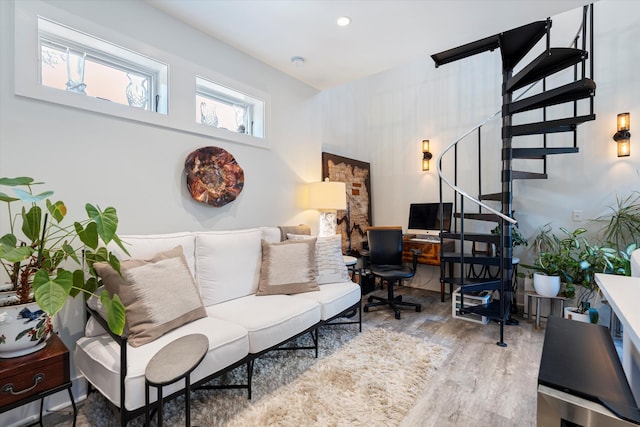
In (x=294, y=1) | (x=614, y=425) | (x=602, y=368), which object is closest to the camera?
(x=614, y=425)

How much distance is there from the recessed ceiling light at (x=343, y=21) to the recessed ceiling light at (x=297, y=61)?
0.68 metres

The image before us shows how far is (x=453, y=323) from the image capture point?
10.3 feet

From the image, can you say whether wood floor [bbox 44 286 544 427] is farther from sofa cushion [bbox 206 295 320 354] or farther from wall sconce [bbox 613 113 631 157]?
wall sconce [bbox 613 113 631 157]

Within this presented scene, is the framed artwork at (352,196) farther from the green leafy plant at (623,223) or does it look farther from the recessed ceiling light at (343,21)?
the green leafy plant at (623,223)

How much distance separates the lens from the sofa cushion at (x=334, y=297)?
94.5 inches

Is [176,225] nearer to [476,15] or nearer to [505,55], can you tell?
[476,15]

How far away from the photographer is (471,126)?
13.3 ft

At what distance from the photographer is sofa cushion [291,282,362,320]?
240cm

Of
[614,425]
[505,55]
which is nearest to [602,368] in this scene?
[614,425]

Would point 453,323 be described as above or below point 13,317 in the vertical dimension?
below

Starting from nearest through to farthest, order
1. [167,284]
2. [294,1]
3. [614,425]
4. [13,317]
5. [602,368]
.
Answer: [614,425], [602,368], [13,317], [167,284], [294,1]

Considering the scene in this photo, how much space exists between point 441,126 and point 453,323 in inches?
109

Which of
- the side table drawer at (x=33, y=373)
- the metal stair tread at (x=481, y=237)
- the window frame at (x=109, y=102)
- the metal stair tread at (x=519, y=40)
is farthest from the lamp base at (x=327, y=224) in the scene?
the side table drawer at (x=33, y=373)

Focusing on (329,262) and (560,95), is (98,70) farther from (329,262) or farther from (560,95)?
(560,95)
